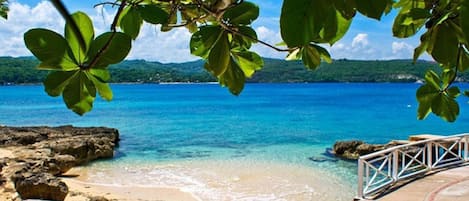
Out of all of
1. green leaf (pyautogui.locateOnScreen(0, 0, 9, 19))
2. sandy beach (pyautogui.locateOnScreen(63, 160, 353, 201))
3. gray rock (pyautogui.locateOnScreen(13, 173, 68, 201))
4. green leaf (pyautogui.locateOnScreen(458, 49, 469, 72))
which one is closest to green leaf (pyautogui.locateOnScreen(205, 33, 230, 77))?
green leaf (pyautogui.locateOnScreen(458, 49, 469, 72))

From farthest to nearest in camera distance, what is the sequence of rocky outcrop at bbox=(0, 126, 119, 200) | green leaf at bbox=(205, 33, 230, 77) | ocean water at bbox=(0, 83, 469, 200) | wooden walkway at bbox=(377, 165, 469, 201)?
1. ocean water at bbox=(0, 83, 469, 200)
2. rocky outcrop at bbox=(0, 126, 119, 200)
3. wooden walkway at bbox=(377, 165, 469, 201)
4. green leaf at bbox=(205, 33, 230, 77)

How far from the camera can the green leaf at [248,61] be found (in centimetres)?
76

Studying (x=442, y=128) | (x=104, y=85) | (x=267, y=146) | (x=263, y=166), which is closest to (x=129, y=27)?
(x=104, y=85)

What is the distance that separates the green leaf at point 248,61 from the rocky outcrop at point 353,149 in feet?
49.6

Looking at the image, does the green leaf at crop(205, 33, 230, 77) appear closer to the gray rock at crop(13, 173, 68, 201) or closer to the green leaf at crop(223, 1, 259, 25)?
the green leaf at crop(223, 1, 259, 25)

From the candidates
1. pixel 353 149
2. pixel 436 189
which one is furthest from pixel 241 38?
pixel 353 149

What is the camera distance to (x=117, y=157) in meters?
16.5

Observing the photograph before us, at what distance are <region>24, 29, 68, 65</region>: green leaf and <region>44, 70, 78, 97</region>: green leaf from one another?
5cm

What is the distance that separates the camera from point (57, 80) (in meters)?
0.51

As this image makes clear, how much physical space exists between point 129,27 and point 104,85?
0.11m

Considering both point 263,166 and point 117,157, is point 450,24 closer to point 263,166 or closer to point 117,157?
point 263,166

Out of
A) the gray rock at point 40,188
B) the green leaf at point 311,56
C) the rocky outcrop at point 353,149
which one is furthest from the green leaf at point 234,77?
the rocky outcrop at point 353,149

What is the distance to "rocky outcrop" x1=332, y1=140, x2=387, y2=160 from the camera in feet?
50.2

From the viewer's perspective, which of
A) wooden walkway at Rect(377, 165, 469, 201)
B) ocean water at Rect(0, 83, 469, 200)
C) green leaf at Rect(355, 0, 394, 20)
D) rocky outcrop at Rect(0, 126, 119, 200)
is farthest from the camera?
ocean water at Rect(0, 83, 469, 200)
